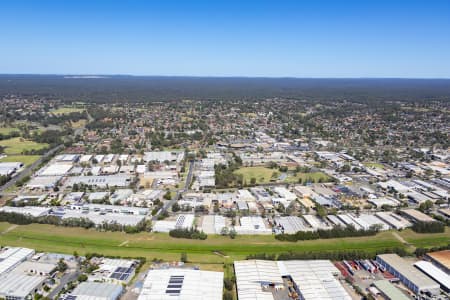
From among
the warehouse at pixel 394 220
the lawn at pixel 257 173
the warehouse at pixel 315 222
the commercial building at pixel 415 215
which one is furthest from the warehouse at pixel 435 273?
the lawn at pixel 257 173

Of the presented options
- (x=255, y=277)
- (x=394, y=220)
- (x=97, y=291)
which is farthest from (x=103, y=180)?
(x=394, y=220)

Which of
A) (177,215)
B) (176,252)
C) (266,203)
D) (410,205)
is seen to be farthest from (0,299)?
(410,205)

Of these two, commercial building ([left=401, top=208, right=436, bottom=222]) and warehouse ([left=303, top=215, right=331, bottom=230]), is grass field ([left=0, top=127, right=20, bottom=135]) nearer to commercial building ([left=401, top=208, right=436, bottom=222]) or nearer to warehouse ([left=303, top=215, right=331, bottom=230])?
warehouse ([left=303, top=215, right=331, bottom=230])

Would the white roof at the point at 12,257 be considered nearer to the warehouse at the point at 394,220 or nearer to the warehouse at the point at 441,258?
the warehouse at the point at 441,258

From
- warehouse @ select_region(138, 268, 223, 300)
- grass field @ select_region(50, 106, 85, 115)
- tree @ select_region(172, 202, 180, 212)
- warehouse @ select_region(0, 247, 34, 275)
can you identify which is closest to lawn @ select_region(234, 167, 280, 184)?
tree @ select_region(172, 202, 180, 212)

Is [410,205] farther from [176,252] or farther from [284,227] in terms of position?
[176,252]
